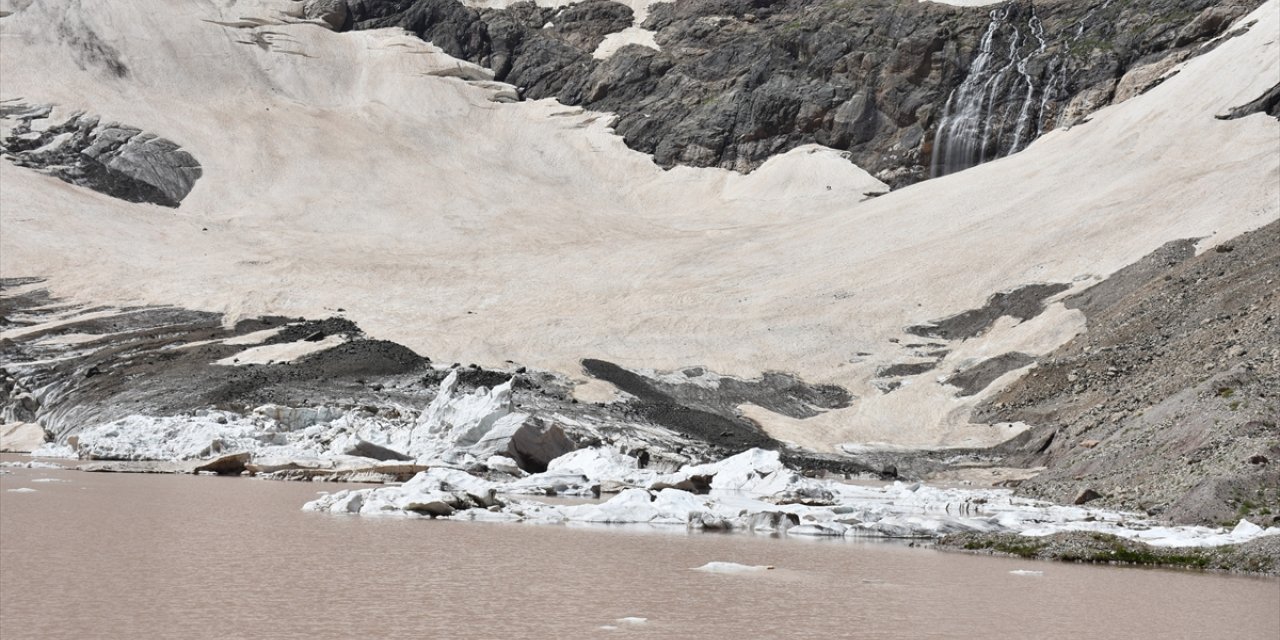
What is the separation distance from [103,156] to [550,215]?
34351 millimetres

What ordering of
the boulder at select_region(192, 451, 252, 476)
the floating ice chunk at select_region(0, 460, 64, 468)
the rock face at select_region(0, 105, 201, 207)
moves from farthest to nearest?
the rock face at select_region(0, 105, 201, 207) → the boulder at select_region(192, 451, 252, 476) → the floating ice chunk at select_region(0, 460, 64, 468)

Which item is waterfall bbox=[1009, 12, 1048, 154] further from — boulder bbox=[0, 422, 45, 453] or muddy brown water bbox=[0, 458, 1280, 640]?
muddy brown water bbox=[0, 458, 1280, 640]

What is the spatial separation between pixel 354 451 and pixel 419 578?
21.1 metres

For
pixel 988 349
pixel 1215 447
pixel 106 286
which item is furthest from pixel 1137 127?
pixel 106 286

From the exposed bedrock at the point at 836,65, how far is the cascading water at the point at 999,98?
13 cm

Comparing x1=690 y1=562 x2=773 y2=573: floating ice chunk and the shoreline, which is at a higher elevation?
the shoreline

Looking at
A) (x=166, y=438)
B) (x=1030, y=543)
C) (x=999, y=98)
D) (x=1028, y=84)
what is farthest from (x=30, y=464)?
(x=1028, y=84)

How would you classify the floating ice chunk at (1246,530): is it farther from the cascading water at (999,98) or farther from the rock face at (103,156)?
the rock face at (103,156)

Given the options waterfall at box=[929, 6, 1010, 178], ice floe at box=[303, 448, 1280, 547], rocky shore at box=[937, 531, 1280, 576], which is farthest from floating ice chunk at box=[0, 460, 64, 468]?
waterfall at box=[929, 6, 1010, 178]

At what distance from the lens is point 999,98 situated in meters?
92.7

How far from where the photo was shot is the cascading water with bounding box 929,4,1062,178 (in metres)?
90.1

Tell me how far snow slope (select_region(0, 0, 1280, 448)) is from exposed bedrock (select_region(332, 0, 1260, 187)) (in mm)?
3764

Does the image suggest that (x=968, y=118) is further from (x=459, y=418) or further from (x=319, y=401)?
(x=459, y=418)

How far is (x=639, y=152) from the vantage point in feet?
348
